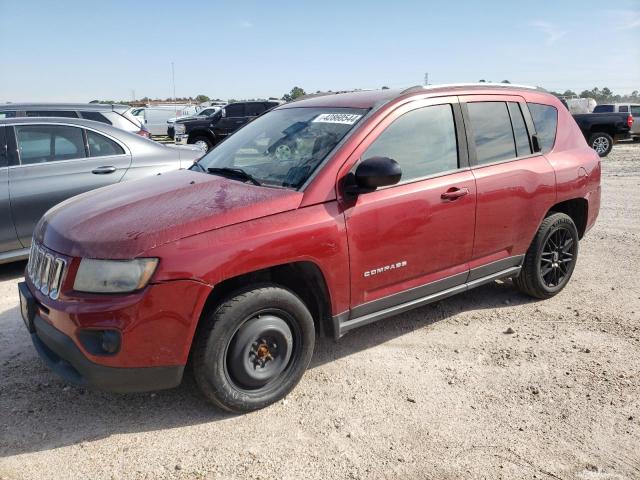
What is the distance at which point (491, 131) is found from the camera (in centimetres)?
405

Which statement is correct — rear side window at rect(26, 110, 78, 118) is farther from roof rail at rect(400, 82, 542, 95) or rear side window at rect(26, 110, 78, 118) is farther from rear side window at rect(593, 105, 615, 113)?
rear side window at rect(593, 105, 615, 113)

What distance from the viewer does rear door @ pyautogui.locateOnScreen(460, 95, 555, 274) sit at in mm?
3871

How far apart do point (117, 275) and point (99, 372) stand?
0.50 m

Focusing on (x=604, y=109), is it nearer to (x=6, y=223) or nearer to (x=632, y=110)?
(x=632, y=110)

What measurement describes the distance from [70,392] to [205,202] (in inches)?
57.9

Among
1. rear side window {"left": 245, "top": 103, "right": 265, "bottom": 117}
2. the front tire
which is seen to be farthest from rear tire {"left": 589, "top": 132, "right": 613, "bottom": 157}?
the front tire

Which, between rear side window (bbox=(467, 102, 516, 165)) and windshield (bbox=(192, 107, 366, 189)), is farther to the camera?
rear side window (bbox=(467, 102, 516, 165))

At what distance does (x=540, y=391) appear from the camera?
323 cm

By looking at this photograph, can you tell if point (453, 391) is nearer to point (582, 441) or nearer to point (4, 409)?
point (582, 441)

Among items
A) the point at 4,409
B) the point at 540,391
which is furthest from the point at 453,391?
the point at 4,409

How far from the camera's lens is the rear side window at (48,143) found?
5.41 m

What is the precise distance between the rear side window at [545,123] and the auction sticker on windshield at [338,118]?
1.86 meters

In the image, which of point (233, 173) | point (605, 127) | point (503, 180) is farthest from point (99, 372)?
point (605, 127)

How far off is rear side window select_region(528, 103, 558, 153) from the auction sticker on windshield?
1.86m
